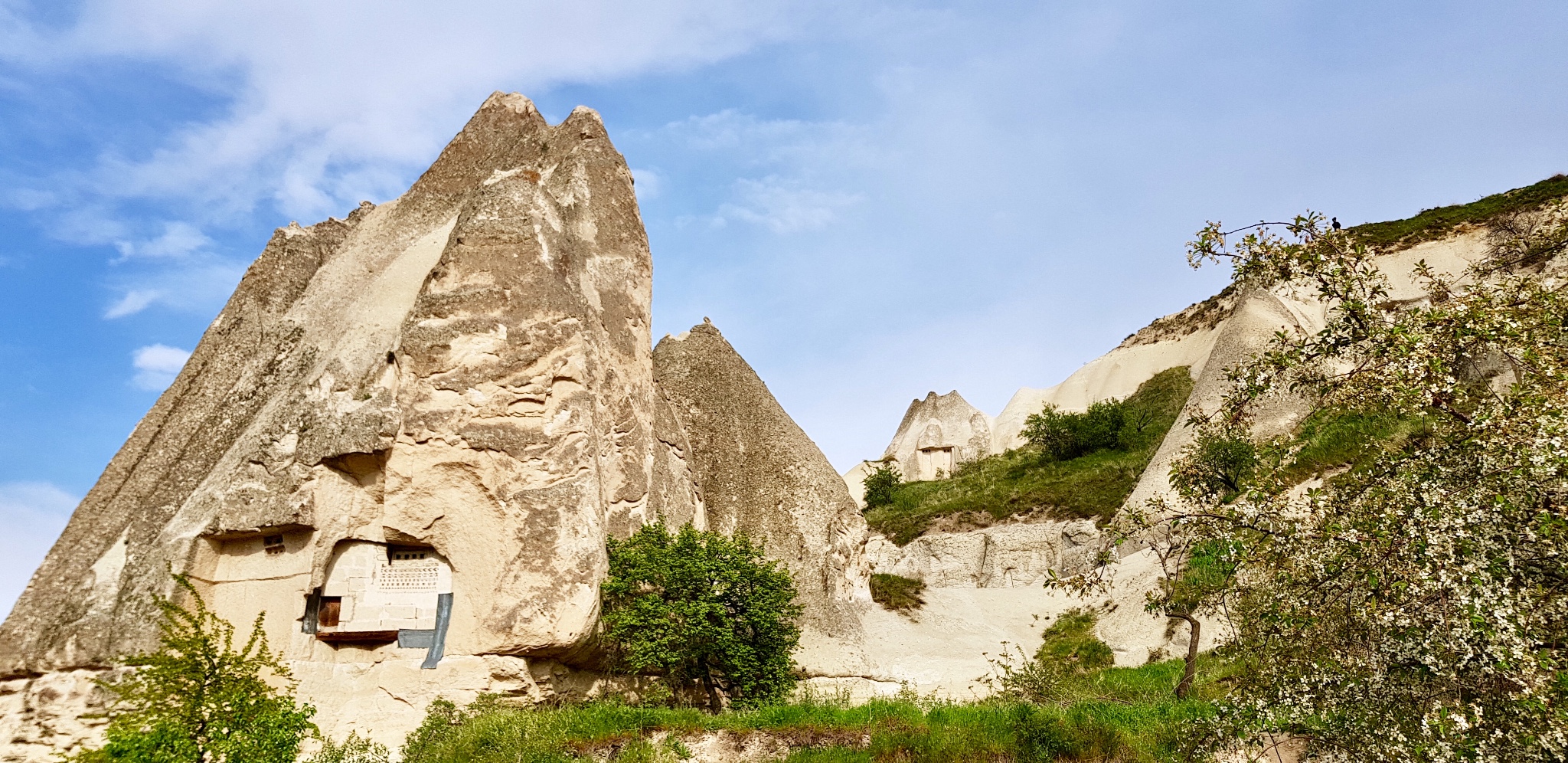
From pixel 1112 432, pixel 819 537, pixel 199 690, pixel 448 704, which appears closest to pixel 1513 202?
pixel 1112 432

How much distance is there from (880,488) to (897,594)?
78.4ft

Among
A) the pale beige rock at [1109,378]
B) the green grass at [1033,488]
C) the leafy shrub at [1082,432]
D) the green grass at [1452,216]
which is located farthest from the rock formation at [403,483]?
the pale beige rock at [1109,378]

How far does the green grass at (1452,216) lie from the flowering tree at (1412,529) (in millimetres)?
34143

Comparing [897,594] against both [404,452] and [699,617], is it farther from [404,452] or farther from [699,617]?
[404,452]

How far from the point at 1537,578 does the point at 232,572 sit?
14309 mm

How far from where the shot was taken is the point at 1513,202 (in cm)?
3744

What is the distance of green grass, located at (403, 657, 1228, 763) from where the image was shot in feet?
35.0

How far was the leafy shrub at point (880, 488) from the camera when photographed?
1686 inches

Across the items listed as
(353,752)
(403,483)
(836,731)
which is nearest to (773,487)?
(403,483)

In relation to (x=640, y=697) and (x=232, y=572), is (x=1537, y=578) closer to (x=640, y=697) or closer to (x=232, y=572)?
(x=640, y=697)

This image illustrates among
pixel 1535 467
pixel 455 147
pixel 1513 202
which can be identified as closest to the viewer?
pixel 1535 467

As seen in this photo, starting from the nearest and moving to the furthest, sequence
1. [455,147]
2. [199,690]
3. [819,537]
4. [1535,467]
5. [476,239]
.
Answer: [1535,467] < [199,690] < [476,239] < [819,537] < [455,147]

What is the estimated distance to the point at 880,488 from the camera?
4338 cm

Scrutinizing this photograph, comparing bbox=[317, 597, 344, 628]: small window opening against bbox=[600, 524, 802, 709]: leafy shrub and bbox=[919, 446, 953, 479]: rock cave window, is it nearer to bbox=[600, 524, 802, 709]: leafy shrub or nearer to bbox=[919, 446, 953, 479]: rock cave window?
bbox=[600, 524, 802, 709]: leafy shrub
